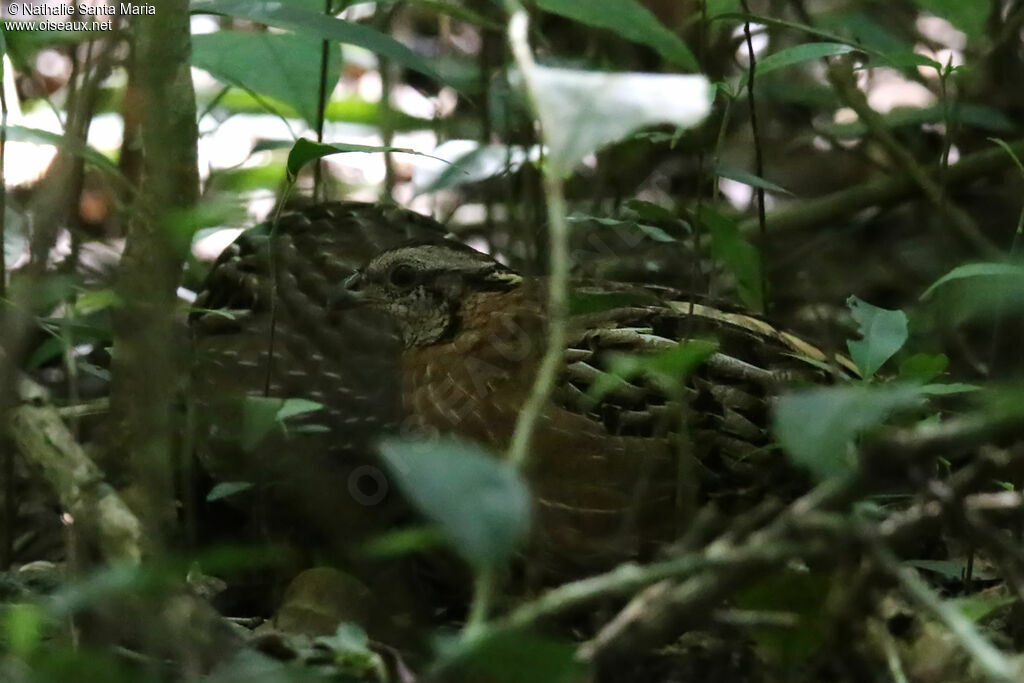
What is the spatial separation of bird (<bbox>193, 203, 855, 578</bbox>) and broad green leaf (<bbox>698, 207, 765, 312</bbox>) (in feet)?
0.35

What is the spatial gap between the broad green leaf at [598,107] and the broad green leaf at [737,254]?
4.11ft

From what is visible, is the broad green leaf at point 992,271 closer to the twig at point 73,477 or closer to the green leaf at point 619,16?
the green leaf at point 619,16

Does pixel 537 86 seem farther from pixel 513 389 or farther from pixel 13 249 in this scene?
pixel 13 249

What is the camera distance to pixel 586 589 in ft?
3.32

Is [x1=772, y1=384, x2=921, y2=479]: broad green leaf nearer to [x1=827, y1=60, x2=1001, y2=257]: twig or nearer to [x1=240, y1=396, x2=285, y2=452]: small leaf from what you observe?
[x1=240, y1=396, x2=285, y2=452]: small leaf

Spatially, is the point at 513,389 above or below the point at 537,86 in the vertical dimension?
below

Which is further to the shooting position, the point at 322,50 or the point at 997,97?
the point at 997,97

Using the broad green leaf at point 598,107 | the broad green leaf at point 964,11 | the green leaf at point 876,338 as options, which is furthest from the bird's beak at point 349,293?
the broad green leaf at point 598,107

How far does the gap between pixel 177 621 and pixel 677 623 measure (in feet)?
1.46

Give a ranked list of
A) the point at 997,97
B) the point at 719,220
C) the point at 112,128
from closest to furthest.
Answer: the point at 719,220 < the point at 112,128 < the point at 997,97

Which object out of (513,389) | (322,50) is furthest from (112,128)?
(513,389)

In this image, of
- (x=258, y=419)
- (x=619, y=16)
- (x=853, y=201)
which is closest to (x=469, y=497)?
(x=258, y=419)

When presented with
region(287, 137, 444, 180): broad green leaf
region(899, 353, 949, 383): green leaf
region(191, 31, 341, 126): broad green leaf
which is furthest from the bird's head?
region(899, 353, 949, 383): green leaf

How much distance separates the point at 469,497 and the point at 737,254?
1.62m
